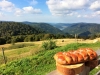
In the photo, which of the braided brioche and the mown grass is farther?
the mown grass

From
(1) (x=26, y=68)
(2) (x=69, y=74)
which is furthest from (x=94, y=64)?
(1) (x=26, y=68)

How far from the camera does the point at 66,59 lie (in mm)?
3174

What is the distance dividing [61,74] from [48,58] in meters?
9.06

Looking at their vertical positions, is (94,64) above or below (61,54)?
below

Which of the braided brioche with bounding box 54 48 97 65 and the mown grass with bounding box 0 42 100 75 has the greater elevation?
the braided brioche with bounding box 54 48 97 65

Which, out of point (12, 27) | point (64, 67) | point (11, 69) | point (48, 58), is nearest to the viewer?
point (64, 67)

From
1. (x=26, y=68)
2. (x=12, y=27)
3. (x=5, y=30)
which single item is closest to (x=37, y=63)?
(x=26, y=68)

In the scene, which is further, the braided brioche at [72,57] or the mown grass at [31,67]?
the mown grass at [31,67]

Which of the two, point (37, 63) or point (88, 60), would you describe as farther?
point (37, 63)

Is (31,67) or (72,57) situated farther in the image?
(31,67)

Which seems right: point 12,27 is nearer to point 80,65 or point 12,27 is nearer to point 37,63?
point 37,63

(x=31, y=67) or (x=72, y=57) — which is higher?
(x=72, y=57)

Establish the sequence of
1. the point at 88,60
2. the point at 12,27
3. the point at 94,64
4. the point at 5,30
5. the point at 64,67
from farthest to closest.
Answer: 1. the point at 12,27
2. the point at 5,30
3. the point at 94,64
4. the point at 88,60
5. the point at 64,67

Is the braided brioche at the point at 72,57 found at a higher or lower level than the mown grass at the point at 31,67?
higher
